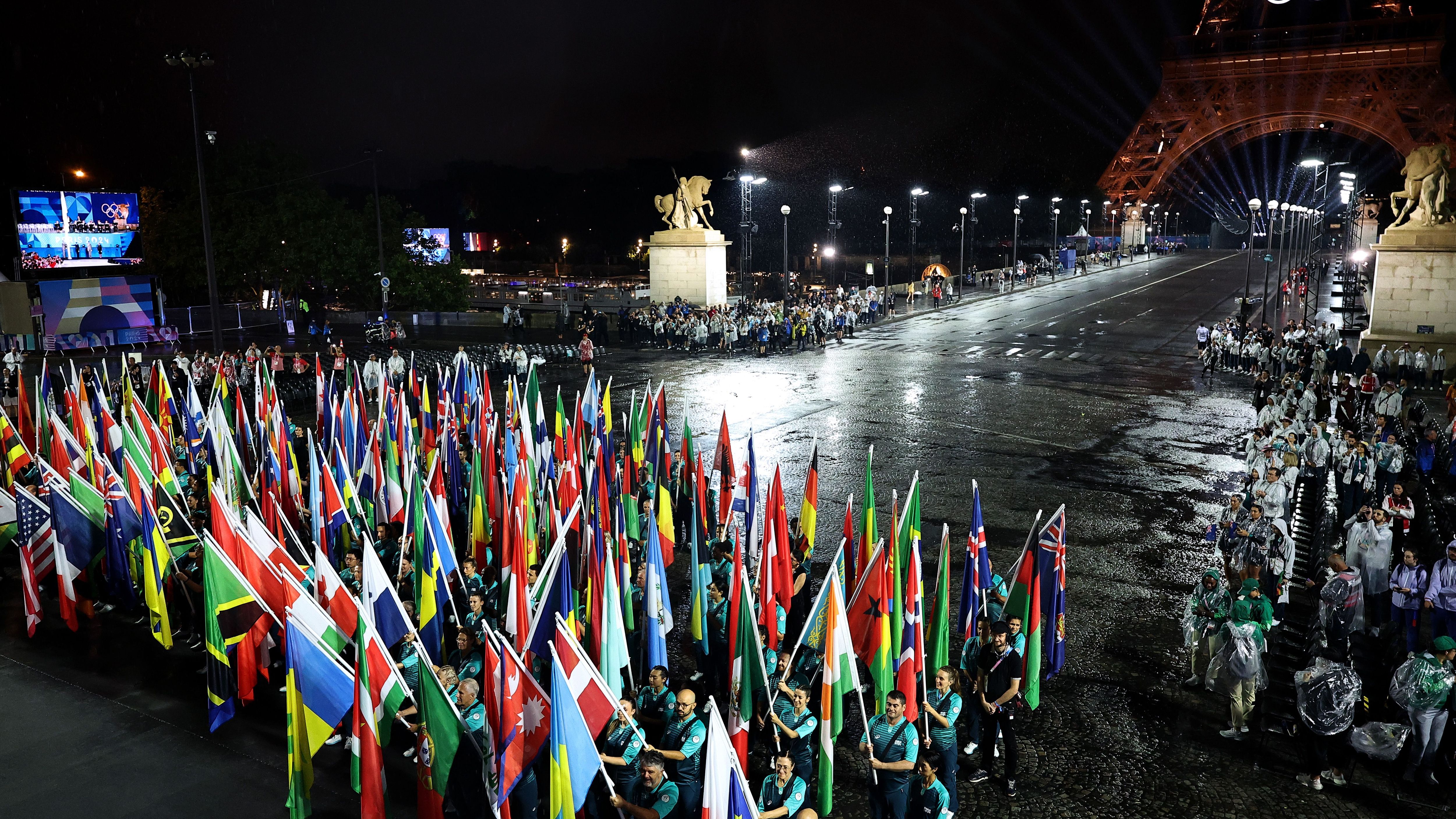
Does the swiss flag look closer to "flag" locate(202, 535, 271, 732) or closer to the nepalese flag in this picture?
"flag" locate(202, 535, 271, 732)

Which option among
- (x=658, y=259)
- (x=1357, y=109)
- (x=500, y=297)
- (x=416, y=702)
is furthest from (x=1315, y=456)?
(x=1357, y=109)

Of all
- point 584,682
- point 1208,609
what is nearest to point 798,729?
point 584,682

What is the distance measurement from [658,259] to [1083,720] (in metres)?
37.5

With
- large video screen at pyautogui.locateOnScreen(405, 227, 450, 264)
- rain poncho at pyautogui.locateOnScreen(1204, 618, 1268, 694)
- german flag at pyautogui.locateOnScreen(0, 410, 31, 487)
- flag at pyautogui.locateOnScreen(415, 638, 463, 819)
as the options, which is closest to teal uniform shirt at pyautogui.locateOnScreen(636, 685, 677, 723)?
flag at pyautogui.locateOnScreen(415, 638, 463, 819)

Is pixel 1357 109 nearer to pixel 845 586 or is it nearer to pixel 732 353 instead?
pixel 732 353

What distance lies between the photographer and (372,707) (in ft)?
22.6

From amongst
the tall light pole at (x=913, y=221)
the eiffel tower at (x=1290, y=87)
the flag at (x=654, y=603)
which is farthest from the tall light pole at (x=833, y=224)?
the eiffel tower at (x=1290, y=87)

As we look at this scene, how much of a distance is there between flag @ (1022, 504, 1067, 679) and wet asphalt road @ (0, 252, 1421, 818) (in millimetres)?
280

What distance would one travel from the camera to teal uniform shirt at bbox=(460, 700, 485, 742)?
283 inches

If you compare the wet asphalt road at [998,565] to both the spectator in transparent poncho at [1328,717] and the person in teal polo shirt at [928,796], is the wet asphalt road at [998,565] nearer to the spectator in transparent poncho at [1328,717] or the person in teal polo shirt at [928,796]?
the spectator in transparent poncho at [1328,717]

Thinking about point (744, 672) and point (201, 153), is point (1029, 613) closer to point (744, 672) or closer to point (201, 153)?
point (744, 672)

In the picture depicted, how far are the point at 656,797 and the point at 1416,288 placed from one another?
30.5 m

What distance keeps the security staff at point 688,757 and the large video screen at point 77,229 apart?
121 feet

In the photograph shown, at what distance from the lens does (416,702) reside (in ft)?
24.1
